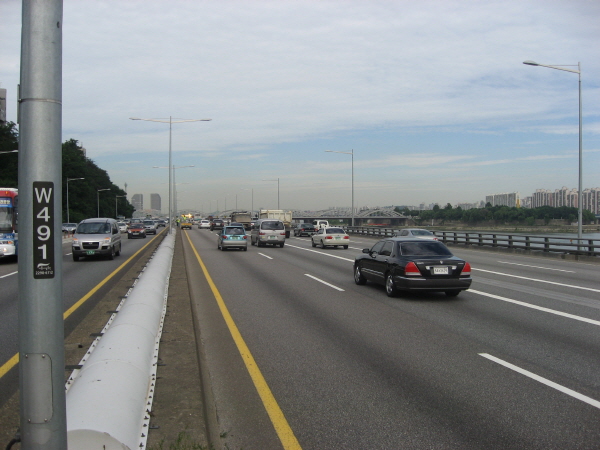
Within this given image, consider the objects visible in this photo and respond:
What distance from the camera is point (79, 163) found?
426 feet

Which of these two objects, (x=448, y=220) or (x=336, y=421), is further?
(x=448, y=220)

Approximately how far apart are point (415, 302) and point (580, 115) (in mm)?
20070

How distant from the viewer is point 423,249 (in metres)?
13.5

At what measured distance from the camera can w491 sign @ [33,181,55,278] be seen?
2963 millimetres

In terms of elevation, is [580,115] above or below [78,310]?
above

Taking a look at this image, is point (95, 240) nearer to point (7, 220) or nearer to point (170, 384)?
point (7, 220)

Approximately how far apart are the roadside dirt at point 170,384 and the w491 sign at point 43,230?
1.88m

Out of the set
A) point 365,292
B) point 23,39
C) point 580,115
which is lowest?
point 365,292

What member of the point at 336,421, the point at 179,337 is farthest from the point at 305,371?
the point at 179,337

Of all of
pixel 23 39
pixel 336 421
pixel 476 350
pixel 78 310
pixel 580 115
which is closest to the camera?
pixel 23 39

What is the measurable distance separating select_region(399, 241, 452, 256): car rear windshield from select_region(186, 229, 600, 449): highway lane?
1097mm

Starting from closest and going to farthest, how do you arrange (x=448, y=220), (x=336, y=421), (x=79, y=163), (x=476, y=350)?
1. (x=336, y=421)
2. (x=476, y=350)
3. (x=448, y=220)
4. (x=79, y=163)

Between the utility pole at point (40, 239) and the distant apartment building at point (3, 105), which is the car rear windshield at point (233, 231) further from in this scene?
the distant apartment building at point (3, 105)

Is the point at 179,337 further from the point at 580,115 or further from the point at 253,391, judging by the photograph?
the point at 580,115
